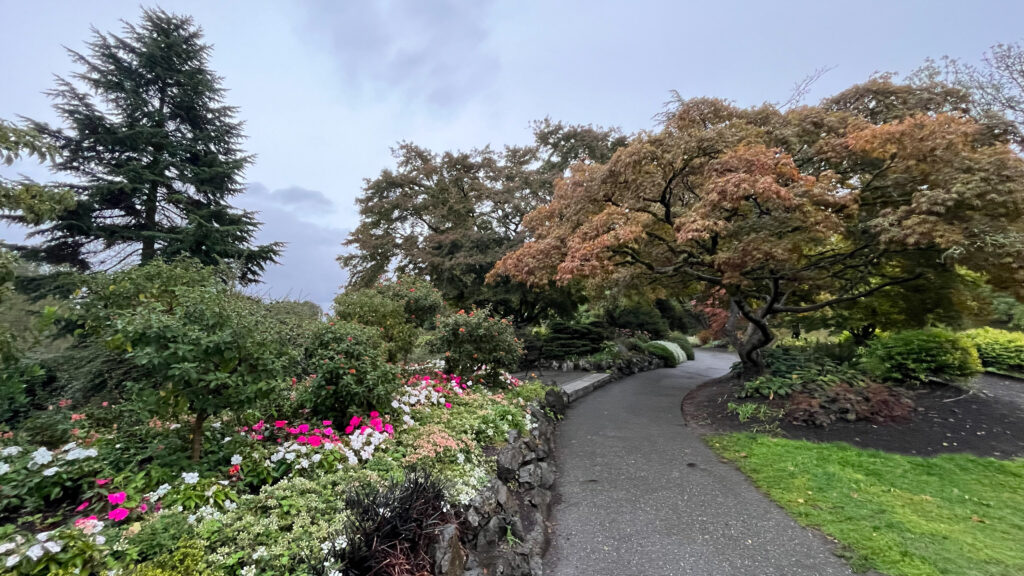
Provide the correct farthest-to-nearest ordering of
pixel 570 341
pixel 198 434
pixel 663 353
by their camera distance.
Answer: pixel 663 353 < pixel 570 341 < pixel 198 434

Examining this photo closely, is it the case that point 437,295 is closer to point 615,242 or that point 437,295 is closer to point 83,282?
point 615,242

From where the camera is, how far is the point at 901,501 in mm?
3438

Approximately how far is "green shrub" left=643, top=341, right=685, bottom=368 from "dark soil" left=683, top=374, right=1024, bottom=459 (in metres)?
6.00

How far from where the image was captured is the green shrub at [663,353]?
1255cm

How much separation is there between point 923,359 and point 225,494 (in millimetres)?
9890

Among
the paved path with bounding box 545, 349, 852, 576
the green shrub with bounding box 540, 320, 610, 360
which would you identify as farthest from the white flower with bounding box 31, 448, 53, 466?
the green shrub with bounding box 540, 320, 610, 360

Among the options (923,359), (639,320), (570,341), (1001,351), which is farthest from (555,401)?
(1001,351)

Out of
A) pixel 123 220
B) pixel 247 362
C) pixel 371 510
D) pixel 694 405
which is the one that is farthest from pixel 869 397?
pixel 123 220

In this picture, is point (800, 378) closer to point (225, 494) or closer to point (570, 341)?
point (570, 341)

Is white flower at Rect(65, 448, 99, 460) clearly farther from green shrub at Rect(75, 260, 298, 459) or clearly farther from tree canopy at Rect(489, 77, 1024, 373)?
tree canopy at Rect(489, 77, 1024, 373)

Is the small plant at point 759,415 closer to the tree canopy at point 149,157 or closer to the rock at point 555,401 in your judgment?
the rock at point 555,401

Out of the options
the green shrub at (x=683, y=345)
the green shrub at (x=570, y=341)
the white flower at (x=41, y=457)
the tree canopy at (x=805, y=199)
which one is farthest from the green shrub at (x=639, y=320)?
the white flower at (x=41, y=457)

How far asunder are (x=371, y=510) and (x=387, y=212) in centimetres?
1159

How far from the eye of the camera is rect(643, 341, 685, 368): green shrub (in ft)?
41.2
